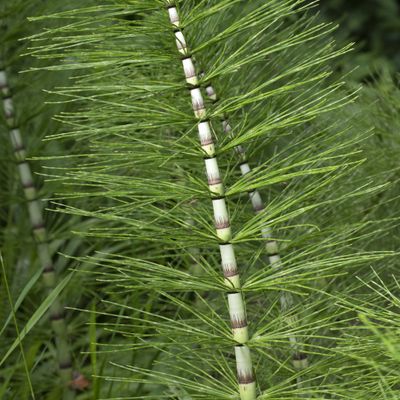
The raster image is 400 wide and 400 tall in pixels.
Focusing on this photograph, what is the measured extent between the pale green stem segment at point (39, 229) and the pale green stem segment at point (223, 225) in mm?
670

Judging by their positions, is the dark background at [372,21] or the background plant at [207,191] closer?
the background plant at [207,191]

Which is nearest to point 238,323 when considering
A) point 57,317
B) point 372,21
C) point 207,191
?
point 207,191

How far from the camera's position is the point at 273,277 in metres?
1.17

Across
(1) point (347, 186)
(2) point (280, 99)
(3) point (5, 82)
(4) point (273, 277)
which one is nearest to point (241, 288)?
(4) point (273, 277)

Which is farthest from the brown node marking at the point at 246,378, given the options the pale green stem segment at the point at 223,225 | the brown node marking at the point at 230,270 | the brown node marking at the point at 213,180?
the brown node marking at the point at 213,180

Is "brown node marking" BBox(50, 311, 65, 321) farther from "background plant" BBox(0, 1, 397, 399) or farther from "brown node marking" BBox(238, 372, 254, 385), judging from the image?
"brown node marking" BBox(238, 372, 254, 385)

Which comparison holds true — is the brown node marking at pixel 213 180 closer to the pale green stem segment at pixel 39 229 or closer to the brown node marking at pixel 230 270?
the brown node marking at pixel 230 270

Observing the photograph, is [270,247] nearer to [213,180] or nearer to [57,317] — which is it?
[213,180]

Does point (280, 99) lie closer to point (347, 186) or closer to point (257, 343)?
point (347, 186)

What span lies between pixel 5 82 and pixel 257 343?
0.92 metres

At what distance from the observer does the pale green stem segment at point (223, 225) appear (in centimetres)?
118

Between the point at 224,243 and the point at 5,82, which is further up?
the point at 5,82

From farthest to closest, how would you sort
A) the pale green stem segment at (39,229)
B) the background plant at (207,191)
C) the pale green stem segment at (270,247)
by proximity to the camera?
the pale green stem segment at (39,229)
the pale green stem segment at (270,247)
the background plant at (207,191)

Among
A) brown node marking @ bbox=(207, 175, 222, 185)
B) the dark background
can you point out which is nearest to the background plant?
brown node marking @ bbox=(207, 175, 222, 185)
